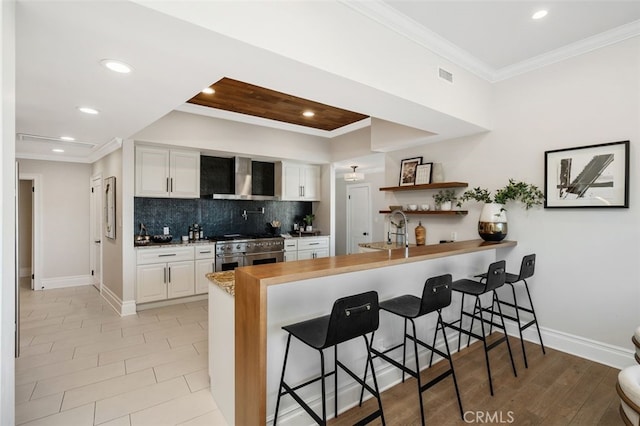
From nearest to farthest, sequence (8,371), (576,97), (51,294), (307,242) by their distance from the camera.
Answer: (8,371) → (576,97) → (51,294) → (307,242)

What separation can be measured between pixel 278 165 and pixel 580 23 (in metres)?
4.39

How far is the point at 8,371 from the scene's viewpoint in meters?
1.33

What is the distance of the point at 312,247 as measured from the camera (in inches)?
228

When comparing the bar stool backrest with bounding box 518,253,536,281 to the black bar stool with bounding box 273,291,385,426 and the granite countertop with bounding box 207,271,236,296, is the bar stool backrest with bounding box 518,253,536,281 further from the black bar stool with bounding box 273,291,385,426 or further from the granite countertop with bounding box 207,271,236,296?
the granite countertop with bounding box 207,271,236,296

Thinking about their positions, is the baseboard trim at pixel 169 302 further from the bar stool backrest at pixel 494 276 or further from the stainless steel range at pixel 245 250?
the bar stool backrest at pixel 494 276

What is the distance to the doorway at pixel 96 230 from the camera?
17.1 feet

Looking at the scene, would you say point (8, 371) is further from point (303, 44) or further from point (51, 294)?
point (51, 294)

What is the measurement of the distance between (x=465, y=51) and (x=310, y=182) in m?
3.56

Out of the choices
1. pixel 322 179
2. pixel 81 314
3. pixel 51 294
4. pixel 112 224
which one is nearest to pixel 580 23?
pixel 322 179

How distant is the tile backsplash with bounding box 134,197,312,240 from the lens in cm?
484

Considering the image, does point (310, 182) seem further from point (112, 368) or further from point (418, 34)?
point (112, 368)

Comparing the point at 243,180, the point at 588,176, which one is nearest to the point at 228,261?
the point at 243,180

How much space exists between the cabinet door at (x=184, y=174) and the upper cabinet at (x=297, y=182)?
1.47m

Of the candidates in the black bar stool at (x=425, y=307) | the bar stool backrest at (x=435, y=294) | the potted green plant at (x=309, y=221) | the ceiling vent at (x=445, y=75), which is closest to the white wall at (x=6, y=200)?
the black bar stool at (x=425, y=307)
